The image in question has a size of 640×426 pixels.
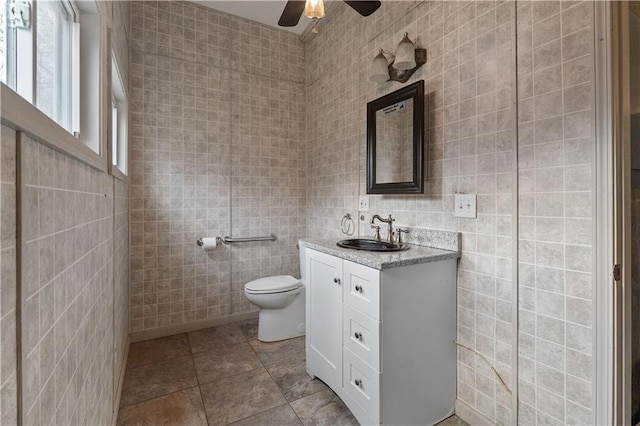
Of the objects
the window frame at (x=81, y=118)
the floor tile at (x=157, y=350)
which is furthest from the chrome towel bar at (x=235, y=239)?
the window frame at (x=81, y=118)

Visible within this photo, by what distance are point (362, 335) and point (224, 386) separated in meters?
0.99

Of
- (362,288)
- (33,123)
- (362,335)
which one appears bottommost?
(362,335)

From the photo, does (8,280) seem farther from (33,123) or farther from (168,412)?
(168,412)

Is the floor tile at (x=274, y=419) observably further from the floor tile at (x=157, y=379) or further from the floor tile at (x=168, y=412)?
the floor tile at (x=157, y=379)

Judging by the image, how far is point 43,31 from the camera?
3.08 feet

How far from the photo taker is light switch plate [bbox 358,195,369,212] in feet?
7.48

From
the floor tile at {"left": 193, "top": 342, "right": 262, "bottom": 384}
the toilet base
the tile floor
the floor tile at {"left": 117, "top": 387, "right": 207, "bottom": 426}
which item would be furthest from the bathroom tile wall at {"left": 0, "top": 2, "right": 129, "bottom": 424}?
the toilet base

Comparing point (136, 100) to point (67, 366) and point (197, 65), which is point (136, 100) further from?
point (67, 366)

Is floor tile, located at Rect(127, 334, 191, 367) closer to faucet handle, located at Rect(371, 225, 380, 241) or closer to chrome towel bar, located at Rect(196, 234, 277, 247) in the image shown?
chrome towel bar, located at Rect(196, 234, 277, 247)

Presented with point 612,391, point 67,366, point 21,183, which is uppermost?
point 21,183

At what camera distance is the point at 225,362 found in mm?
2125

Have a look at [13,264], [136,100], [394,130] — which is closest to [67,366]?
[13,264]

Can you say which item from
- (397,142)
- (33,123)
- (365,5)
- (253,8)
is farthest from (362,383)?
(253,8)

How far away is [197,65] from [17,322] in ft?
8.60
